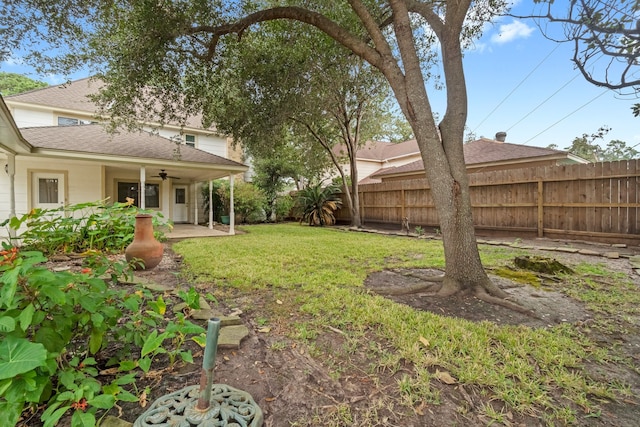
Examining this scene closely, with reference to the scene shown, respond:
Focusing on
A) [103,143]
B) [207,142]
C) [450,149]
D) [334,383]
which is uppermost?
[207,142]

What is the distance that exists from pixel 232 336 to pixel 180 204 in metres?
13.0

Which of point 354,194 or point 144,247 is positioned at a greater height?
point 354,194

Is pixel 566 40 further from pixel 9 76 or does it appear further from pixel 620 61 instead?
pixel 9 76

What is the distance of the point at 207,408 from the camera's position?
1.34m

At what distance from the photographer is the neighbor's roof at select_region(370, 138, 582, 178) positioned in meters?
10.1

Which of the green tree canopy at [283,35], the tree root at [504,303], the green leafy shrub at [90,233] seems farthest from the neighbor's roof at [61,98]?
the tree root at [504,303]

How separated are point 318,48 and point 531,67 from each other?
9595 millimetres

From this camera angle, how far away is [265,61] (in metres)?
6.29

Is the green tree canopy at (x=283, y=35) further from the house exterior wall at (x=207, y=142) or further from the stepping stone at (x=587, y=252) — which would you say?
the house exterior wall at (x=207, y=142)

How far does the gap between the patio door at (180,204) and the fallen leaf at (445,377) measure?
45.3 feet

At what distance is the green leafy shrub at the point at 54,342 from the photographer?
1.07 meters

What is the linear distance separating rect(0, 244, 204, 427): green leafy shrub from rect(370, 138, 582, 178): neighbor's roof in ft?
36.2

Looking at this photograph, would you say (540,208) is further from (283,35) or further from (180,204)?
Result: (180,204)

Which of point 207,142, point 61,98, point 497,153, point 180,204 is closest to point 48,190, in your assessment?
point 61,98
